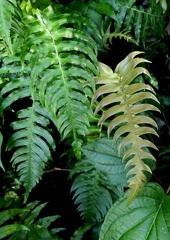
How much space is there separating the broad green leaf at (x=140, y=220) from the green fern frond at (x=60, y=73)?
0.82ft

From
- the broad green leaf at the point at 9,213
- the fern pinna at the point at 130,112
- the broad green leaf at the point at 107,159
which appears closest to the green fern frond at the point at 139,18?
the fern pinna at the point at 130,112

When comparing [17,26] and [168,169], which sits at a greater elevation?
[17,26]

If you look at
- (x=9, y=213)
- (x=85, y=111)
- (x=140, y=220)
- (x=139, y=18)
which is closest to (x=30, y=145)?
(x=85, y=111)

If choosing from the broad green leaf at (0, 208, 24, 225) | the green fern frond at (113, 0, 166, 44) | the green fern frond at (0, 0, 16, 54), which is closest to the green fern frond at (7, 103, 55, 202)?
the broad green leaf at (0, 208, 24, 225)

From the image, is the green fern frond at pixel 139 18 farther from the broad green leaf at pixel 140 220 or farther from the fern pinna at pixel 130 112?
the broad green leaf at pixel 140 220

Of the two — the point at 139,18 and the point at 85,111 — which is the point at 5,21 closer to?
the point at 85,111

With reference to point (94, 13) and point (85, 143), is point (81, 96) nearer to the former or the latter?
point (85, 143)

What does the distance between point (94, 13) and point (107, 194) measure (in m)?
0.74

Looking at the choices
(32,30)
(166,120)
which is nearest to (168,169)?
(166,120)

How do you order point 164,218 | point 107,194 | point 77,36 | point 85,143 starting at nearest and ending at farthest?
point 164,218, point 77,36, point 85,143, point 107,194

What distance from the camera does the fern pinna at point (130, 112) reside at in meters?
1.20

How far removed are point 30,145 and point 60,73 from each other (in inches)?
11.9

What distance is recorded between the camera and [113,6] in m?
1.62

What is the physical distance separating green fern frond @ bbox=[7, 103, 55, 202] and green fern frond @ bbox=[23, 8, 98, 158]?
114mm
